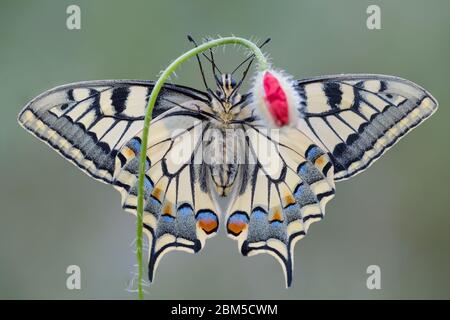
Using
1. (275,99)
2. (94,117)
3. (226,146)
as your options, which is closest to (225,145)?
(226,146)

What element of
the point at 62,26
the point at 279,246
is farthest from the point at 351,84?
the point at 62,26

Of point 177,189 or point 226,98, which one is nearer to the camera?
point 226,98

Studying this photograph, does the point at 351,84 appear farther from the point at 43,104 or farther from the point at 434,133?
the point at 434,133

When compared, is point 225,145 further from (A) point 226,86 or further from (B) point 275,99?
(B) point 275,99

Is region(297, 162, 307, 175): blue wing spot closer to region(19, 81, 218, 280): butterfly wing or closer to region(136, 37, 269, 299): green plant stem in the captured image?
region(19, 81, 218, 280): butterfly wing

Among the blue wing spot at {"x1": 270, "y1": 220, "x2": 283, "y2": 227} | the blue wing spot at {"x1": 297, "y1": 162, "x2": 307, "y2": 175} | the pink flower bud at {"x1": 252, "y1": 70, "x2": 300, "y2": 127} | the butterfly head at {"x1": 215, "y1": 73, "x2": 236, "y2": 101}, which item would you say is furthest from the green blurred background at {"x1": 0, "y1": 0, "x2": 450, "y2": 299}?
the pink flower bud at {"x1": 252, "y1": 70, "x2": 300, "y2": 127}

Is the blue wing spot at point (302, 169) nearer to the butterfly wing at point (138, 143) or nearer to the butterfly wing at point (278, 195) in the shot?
the butterfly wing at point (278, 195)

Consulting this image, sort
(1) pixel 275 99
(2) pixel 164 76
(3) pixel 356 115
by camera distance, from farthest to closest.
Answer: (3) pixel 356 115
(1) pixel 275 99
(2) pixel 164 76
